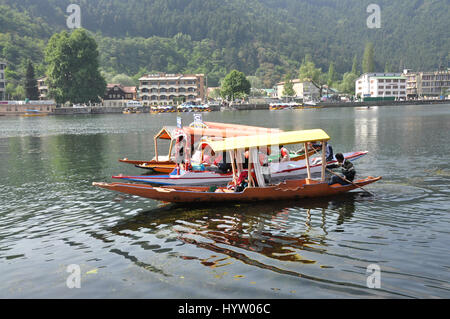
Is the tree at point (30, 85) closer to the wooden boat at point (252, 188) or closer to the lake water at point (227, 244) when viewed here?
the lake water at point (227, 244)

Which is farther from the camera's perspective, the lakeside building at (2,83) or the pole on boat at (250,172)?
the lakeside building at (2,83)

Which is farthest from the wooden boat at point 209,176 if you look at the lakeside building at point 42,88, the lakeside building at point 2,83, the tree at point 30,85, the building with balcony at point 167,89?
the building with balcony at point 167,89

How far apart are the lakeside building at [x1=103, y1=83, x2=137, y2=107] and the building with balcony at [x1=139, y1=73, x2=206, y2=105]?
263 inches

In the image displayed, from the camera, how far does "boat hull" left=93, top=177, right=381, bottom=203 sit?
18734 mm

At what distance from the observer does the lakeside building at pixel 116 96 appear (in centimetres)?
17738

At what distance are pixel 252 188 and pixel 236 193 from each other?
76 cm

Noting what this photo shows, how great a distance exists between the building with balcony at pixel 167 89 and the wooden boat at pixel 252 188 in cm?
16791

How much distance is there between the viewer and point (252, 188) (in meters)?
19.4

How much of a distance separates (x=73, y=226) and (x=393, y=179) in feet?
59.8

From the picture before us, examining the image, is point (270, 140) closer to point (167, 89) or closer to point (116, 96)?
point (116, 96)

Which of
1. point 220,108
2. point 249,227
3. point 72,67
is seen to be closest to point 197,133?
point 249,227

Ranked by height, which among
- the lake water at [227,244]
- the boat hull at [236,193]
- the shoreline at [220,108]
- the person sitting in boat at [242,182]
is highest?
the shoreline at [220,108]
